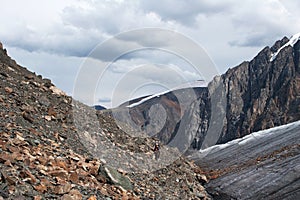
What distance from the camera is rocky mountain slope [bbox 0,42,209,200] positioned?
9750 mm

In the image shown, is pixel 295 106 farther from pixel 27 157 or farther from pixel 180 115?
pixel 27 157

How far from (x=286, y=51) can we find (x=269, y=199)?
139605mm

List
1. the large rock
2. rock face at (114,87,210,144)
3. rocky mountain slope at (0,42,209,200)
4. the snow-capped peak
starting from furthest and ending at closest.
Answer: rock face at (114,87,210,144) → the snow-capped peak → the large rock → rocky mountain slope at (0,42,209,200)

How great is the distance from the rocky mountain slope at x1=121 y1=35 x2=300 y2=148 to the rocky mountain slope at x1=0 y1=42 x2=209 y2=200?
11251 centimetres

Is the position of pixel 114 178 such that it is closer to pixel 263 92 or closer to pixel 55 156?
pixel 55 156

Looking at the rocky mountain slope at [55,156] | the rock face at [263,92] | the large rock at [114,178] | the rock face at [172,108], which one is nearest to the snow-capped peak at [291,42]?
the rock face at [263,92]

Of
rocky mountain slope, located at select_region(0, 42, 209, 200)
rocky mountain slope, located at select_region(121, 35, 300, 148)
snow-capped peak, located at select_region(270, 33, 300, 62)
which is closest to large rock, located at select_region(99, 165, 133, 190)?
rocky mountain slope, located at select_region(0, 42, 209, 200)

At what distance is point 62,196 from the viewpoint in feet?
30.9

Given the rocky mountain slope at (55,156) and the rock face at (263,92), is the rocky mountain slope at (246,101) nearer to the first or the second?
the rock face at (263,92)

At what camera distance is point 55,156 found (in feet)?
41.7

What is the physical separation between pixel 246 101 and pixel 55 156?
15596 cm

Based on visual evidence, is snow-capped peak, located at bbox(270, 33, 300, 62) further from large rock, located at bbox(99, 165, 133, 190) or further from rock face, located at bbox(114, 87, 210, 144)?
large rock, located at bbox(99, 165, 133, 190)

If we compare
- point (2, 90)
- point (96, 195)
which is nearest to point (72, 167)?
point (96, 195)

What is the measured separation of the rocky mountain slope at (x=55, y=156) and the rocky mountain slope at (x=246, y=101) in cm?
11251
